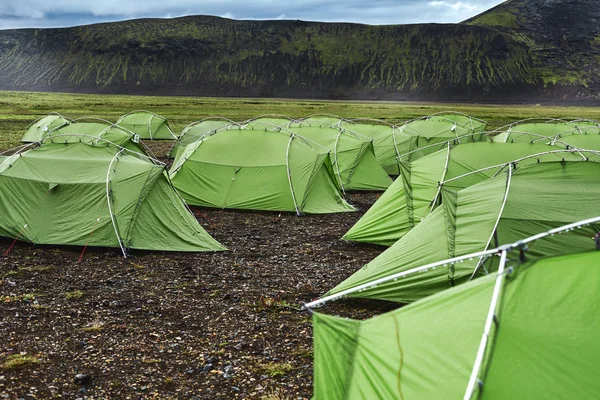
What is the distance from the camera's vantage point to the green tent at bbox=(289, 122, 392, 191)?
23.1 m

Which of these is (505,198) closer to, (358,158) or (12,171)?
(12,171)

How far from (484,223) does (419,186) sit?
4.85 meters

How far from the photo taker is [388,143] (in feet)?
92.2

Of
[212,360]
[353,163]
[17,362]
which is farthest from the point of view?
[353,163]

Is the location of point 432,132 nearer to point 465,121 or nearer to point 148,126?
point 465,121

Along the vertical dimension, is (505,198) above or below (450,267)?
above

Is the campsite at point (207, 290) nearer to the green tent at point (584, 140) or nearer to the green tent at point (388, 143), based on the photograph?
the green tent at point (584, 140)

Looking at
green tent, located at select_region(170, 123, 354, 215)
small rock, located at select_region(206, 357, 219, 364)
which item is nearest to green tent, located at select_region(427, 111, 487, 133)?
green tent, located at select_region(170, 123, 354, 215)

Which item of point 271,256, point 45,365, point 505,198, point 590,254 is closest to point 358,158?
point 271,256

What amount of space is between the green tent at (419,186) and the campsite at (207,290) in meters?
0.06

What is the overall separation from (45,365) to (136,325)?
1.70 metres

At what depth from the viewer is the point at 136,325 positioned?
9477 millimetres

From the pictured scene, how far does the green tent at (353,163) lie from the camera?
75.7 ft

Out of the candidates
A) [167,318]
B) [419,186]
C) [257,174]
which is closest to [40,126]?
[257,174]
